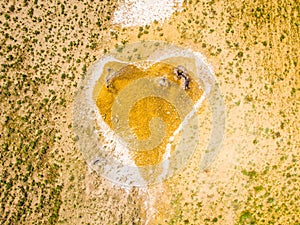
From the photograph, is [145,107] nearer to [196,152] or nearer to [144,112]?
[144,112]

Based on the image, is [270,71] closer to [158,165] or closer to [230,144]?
[230,144]

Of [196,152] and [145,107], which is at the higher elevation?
[145,107]

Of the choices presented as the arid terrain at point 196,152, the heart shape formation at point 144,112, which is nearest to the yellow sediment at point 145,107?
the heart shape formation at point 144,112

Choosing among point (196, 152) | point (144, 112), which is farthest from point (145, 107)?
point (196, 152)

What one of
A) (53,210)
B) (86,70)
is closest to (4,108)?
(86,70)

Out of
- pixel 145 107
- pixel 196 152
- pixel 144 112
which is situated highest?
pixel 145 107

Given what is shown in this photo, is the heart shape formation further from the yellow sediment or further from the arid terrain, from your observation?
the arid terrain

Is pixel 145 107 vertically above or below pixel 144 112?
above

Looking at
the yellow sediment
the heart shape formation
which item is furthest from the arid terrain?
the yellow sediment
